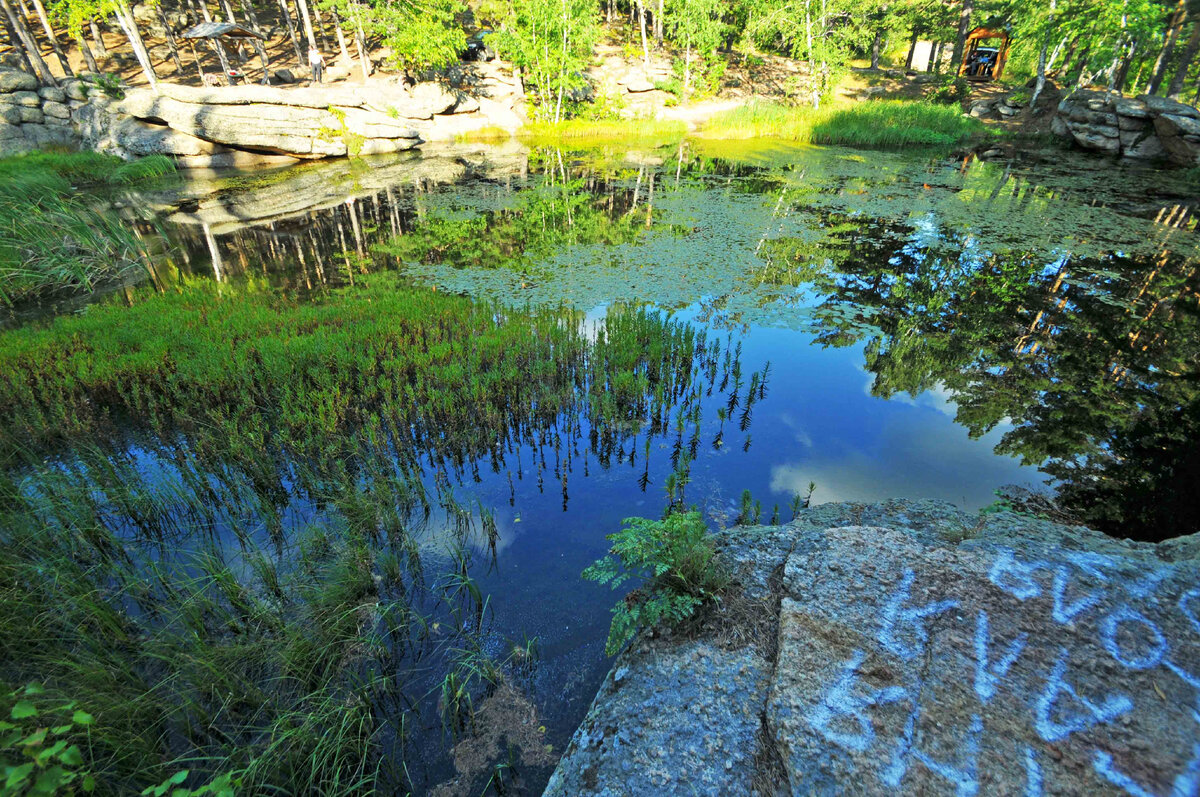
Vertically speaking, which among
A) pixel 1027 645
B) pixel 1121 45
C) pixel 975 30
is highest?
pixel 975 30

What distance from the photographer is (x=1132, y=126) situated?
21.6 meters

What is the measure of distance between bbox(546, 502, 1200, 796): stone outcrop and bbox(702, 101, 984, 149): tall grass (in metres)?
27.6

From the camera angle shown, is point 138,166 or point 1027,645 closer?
point 1027,645

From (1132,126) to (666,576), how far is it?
32152 millimetres

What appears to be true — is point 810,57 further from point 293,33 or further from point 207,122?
point 207,122

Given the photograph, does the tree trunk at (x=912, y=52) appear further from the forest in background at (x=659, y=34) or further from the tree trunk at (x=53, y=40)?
the tree trunk at (x=53, y=40)

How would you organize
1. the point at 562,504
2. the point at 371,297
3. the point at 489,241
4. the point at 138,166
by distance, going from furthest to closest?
the point at 138,166
the point at 489,241
the point at 371,297
the point at 562,504

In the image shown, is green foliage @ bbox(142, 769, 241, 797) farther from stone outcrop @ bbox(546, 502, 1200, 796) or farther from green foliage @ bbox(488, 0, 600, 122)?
green foliage @ bbox(488, 0, 600, 122)

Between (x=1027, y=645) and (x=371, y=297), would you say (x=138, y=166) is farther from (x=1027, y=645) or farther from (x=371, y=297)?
(x=1027, y=645)

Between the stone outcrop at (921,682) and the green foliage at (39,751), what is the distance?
1909 mm

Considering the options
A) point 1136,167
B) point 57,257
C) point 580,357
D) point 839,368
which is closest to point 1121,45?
point 1136,167

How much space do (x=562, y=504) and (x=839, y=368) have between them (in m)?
4.78

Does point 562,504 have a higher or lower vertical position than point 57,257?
lower

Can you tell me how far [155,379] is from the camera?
594 cm
